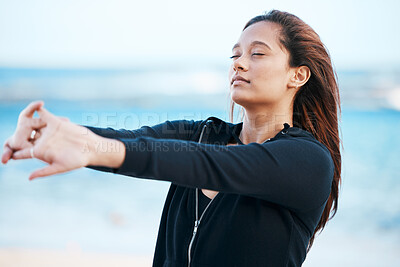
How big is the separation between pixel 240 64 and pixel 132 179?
150 inches

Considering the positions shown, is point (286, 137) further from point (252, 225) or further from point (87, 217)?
point (87, 217)

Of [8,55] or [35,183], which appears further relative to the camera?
[8,55]

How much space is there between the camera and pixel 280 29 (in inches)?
59.7

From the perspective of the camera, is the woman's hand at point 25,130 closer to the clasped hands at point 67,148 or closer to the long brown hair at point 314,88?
the clasped hands at point 67,148

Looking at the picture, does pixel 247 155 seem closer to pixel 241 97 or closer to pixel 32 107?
pixel 241 97

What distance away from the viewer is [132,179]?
199 inches

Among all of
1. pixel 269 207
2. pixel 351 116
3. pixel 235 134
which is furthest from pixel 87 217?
pixel 351 116

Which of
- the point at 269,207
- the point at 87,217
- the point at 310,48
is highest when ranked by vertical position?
the point at 310,48

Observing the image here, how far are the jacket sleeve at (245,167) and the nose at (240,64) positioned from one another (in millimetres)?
322

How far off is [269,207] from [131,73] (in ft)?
33.4

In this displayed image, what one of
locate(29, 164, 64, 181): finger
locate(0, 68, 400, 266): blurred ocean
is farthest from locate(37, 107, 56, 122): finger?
locate(0, 68, 400, 266): blurred ocean

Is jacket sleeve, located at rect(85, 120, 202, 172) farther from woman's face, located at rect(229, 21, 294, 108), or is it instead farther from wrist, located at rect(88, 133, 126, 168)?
wrist, located at rect(88, 133, 126, 168)

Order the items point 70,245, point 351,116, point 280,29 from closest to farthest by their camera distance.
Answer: point 280,29
point 70,245
point 351,116

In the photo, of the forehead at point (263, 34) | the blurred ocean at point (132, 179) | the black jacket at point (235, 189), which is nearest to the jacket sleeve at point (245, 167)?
the black jacket at point (235, 189)
